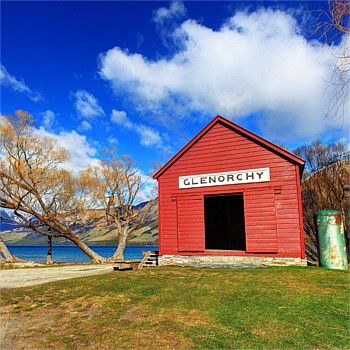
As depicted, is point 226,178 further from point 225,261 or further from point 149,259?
point 149,259

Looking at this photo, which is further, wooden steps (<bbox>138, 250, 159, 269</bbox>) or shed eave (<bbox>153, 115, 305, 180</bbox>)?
wooden steps (<bbox>138, 250, 159, 269</bbox>)

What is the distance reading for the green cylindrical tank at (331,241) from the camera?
528 inches

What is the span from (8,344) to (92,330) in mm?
1485

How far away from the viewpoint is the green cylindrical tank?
44.0 ft

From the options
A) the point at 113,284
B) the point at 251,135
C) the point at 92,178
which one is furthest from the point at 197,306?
the point at 92,178

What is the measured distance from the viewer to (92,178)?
1168 inches

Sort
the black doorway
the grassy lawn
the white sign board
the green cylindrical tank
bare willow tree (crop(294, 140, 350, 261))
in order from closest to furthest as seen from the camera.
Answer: the grassy lawn, the green cylindrical tank, the white sign board, the black doorway, bare willow tree (crop(294, 140, 350, 261))

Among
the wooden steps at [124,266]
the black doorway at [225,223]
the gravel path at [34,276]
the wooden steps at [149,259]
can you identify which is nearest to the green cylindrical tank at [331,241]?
the black doorway at [225,223]

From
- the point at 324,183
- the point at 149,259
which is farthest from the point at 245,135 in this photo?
the point at 324,183

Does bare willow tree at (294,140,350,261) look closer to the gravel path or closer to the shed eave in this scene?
the shed eave

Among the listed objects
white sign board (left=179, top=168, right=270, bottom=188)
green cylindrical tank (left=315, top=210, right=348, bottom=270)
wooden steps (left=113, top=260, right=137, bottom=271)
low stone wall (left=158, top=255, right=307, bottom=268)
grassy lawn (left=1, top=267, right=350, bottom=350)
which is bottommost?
grassy lawn (left=1, top=267, right=350, bottom=350)

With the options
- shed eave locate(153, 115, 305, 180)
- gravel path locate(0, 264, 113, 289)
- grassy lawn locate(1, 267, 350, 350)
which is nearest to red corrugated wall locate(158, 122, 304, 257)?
shed eave locate(153, 115, 305, 180)

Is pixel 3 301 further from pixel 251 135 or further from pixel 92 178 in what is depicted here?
pixel 92 178

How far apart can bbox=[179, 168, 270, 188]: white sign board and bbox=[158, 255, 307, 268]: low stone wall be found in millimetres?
3547
